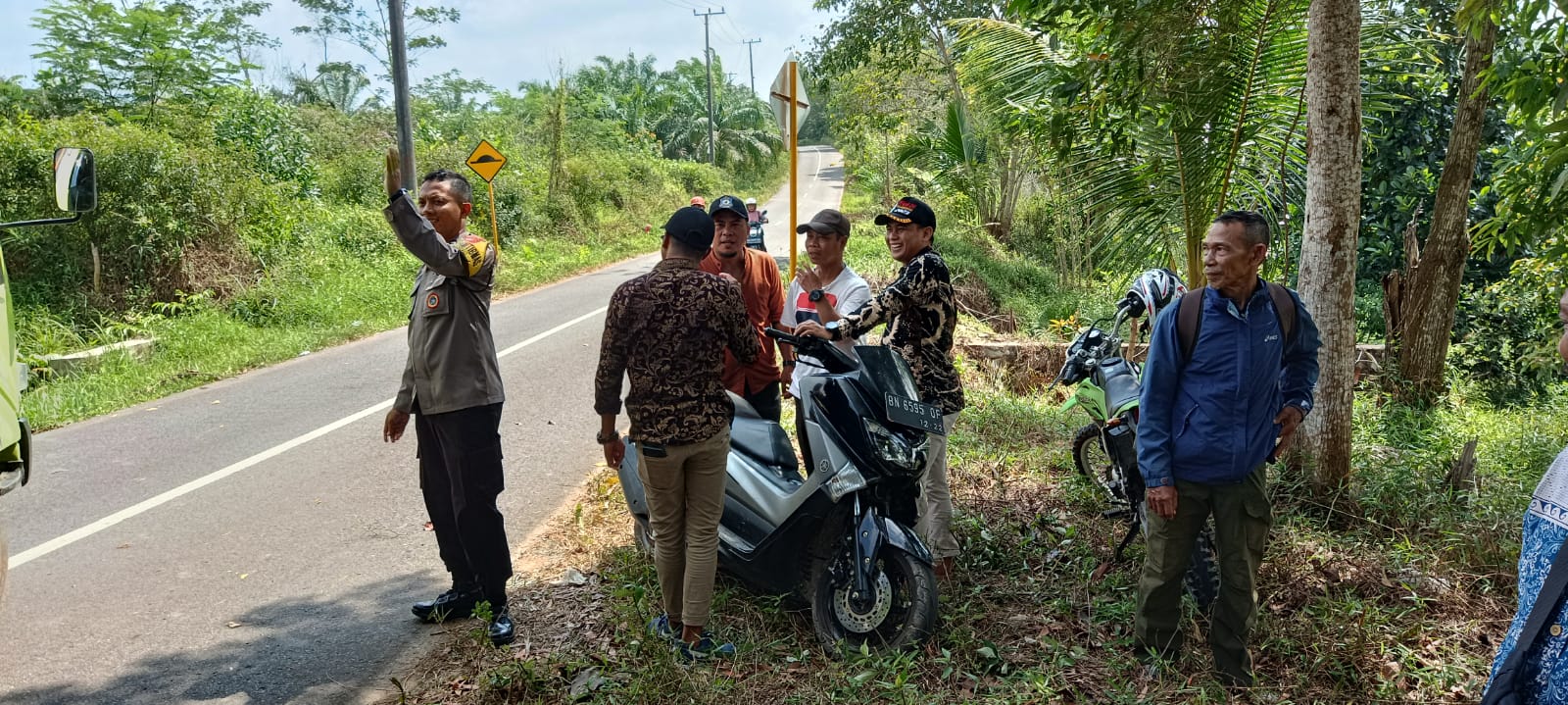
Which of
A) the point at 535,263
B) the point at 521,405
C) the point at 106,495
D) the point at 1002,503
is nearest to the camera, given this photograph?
the point at 1002,503

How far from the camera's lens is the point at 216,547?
16.6ft

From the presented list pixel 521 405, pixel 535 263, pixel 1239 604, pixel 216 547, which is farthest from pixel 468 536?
pixel 535 263

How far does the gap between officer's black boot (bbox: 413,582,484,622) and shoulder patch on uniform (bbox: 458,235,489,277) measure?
1.38 meters

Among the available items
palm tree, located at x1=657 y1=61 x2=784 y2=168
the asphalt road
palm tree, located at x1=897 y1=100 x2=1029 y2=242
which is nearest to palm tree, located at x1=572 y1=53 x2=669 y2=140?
palm tree, located at x1=657 y1=61 x2=784 y2=168

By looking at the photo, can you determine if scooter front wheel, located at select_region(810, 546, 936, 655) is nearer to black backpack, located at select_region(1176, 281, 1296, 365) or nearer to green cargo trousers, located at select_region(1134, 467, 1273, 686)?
green cargo trousers, located at select_region(1134, 467, 1273, 686)

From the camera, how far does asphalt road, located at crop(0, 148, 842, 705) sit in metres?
3.76

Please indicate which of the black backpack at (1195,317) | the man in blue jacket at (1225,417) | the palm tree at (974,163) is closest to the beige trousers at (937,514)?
the man in blue jacket at (1225,417)

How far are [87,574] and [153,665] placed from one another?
131 centimetres

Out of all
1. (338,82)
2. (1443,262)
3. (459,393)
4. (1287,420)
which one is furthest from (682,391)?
(338,82)

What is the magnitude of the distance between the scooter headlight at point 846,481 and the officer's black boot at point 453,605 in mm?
1729

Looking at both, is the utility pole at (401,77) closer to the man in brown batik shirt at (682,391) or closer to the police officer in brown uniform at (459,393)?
the police officer in brown uniform at (459,393)

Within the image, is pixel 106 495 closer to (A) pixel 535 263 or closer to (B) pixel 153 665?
(B) pixel 153 665

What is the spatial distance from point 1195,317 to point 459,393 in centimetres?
266

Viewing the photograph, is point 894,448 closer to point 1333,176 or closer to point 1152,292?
point 1152,292
